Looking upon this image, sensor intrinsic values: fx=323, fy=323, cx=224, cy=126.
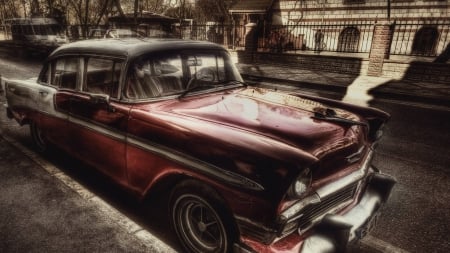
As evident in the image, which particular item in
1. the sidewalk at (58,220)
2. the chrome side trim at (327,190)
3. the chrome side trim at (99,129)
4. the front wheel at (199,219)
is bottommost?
the sidewalk at (58,220)

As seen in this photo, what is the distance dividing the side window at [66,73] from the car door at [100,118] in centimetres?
17

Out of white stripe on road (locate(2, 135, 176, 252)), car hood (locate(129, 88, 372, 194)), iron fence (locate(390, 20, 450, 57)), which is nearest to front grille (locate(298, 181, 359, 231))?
car hood (locate(129, 88, 372, 194))

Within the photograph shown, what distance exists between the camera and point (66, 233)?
3064 millimetres

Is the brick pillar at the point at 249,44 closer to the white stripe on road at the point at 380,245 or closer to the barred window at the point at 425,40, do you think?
the barred window at the point at 425,40

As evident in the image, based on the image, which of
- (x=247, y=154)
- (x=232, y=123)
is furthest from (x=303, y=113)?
(x=247, y=154)

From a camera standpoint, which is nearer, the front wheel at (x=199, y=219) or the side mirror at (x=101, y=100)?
the front wheel at (x=199, y=219)

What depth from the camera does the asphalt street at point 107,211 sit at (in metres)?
2.94

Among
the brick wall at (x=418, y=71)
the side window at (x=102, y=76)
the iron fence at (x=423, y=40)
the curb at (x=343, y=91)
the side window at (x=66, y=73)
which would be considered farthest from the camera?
the iron fence at (x=423, y=40)

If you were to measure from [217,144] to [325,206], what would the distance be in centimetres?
92

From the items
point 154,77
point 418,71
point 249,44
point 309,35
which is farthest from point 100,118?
point 309,35

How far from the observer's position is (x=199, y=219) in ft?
8.64

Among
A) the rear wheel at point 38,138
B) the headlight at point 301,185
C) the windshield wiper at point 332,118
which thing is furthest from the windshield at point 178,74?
the rear wheel at point 38,138

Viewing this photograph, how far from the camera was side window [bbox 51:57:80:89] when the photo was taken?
3.74 metres

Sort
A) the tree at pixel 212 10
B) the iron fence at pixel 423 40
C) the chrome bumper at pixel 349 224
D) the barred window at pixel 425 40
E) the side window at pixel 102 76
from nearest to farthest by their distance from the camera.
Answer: the chrome bumper at pixel 349 224 < the side window at pixel 102 76 < the iron fence at pixel 423 40 < the barred window at pixel 425 40 < the tree at pixel 212 10
